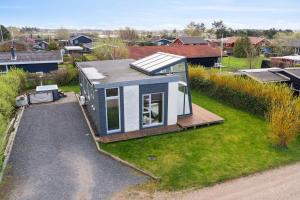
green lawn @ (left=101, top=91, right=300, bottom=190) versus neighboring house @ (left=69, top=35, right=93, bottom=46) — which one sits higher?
neighboring house @ (left=69, top=35, right=93, bottom=46)

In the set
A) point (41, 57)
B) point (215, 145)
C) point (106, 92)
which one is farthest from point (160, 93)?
point (41, 57)

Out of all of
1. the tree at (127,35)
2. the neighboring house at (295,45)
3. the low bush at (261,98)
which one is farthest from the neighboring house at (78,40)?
the low bush at (261,98)

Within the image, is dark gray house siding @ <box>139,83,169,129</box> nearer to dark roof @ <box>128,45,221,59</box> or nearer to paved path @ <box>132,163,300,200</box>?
paved path @ <box>132,163,300,200</box>

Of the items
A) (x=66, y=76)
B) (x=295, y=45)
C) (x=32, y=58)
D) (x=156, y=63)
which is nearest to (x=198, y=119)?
(x=156, y=63)

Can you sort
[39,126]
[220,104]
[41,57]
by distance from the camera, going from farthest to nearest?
[41,57], [220,104], [39,126]

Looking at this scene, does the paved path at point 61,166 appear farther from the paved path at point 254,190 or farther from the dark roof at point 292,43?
the dark roof at point 292,43

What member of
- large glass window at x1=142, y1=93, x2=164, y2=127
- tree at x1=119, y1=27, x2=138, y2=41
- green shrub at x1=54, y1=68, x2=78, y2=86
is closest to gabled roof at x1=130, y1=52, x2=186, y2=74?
large glass window at x1=142, y1=93, x2=164, y2=127

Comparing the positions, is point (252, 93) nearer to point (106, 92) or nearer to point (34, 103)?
point (106, 92)

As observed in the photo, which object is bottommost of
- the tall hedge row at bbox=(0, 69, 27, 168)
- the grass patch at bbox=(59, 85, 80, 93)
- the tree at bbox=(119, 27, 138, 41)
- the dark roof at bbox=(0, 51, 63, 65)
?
the grass patch at bbox=(59, 85, 80, 93)
